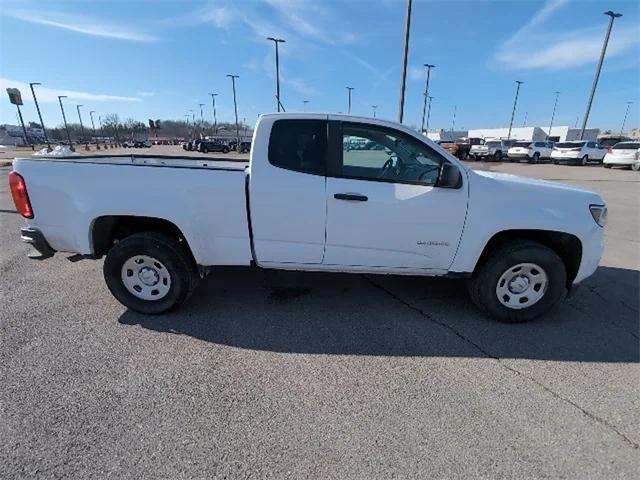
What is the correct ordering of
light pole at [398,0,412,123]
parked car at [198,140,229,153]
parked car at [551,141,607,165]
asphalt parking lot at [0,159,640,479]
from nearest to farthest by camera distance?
asphalt parking lot at [0,159,640,479]
light pole at [398,0,412,123]
parked car at [551,141,607,165]
parked car at [198,140,229,153]

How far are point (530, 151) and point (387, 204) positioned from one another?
3430 centimetres

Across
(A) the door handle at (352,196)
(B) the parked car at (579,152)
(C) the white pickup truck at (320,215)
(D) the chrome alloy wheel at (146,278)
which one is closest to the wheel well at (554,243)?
(C) the white pickup truck at (320,215)

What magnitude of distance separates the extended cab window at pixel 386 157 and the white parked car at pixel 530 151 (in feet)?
111

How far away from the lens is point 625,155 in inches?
920

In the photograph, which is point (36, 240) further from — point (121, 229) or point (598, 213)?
point (598, 213)

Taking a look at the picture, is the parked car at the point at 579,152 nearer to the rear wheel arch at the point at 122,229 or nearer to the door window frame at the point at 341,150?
the door window frame at the point at 341,150

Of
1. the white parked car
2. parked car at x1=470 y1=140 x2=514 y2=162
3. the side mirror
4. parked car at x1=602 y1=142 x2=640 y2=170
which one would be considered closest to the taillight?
the side mirror

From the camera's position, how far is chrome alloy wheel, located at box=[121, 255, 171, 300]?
3640 millimetres

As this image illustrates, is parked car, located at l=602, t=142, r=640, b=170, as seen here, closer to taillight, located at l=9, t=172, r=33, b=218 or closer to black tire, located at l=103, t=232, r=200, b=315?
black tire, located at l=103, t=232, r=200, b=315

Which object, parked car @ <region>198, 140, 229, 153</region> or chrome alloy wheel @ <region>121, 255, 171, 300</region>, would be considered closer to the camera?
chrome alloy wheel @ <region>121, 255, 171, 300</region>

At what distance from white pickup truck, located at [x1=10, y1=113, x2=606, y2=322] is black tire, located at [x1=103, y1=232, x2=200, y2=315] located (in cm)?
1

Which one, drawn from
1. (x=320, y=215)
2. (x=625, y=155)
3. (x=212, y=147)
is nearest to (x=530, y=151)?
(x=625, y=155)

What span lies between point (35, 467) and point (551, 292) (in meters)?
4.23

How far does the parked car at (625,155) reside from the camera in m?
23.0
